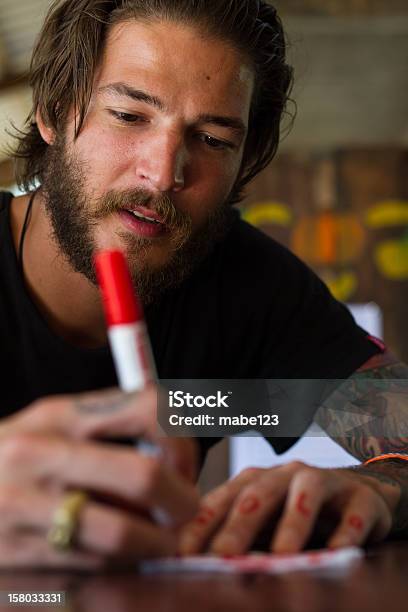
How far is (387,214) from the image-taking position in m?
5.78

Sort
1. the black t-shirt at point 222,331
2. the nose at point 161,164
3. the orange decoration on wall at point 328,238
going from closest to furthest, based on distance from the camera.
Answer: the nose at point 161,164 → the black t-shirt at point 222,331 → the orange decoration on wall at point 328,238

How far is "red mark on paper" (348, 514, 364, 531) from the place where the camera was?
2.26ft

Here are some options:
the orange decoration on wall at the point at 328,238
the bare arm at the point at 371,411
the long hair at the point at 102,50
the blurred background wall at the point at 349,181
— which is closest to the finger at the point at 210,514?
the bare arm at the point at 371,411

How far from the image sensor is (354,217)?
5738mm

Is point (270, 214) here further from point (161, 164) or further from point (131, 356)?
point (131, 356)

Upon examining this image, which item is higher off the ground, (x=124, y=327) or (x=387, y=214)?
(x=387, y=214)

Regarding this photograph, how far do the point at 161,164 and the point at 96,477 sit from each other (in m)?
0.64

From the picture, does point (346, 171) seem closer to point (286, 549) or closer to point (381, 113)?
point (381, 113)

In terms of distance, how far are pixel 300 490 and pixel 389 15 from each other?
4014 mm

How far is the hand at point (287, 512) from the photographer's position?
638 millimetres

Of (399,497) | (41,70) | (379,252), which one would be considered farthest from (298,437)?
(379,252)

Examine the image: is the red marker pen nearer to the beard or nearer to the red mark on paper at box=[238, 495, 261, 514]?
the red mark on paper at box=[238, 495, 261, 514]

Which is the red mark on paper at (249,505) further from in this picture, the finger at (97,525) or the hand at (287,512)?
the finger at (97,525)

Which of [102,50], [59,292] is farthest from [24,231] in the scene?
[102,50]
